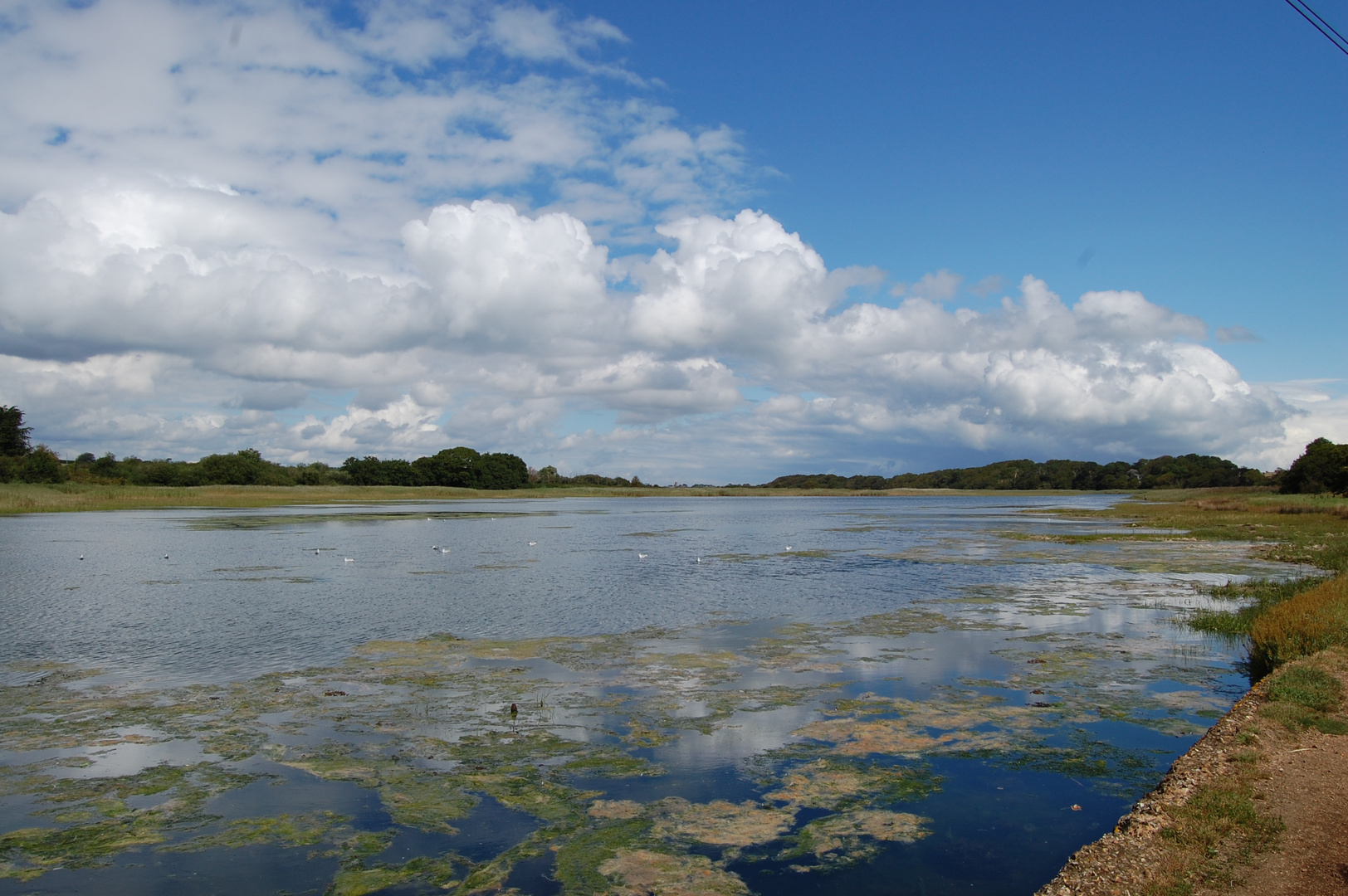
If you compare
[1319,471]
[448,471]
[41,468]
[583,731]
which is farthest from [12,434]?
[1319,471]

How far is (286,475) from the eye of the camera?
12300 cm

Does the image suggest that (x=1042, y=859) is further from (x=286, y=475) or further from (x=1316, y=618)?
(x=286, y=475)

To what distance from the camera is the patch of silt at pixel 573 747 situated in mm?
7133

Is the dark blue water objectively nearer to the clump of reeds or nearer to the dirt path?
the clump of reeds

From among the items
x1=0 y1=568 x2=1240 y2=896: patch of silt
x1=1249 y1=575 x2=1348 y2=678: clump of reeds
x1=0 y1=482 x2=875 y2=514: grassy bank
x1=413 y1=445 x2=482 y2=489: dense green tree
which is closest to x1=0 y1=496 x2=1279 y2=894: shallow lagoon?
x1=0 y1=568 x2=1240 y2=896: patch of silt

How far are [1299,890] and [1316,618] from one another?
10.1 metres

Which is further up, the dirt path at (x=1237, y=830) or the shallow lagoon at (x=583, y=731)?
the dirt path at (x=1237, y=830)

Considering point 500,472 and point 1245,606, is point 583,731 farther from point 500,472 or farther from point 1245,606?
Answer: point 500,472

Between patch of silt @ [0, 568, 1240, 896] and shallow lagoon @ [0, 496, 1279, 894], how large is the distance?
46 mm

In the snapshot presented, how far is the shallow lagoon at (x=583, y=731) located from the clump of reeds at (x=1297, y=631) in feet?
2.61

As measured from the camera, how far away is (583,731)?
1050 centimetres

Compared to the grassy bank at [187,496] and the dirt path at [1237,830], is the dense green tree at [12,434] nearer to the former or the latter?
the grassy bank at [187,496]

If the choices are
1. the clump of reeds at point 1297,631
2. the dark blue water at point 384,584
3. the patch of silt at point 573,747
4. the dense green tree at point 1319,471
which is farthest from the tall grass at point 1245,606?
the dense green tree at point 1319,471

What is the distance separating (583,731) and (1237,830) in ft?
22.7
